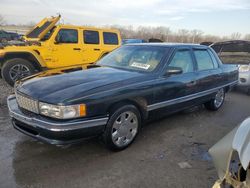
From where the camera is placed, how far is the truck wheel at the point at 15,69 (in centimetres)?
701

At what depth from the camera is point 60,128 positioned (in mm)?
2809

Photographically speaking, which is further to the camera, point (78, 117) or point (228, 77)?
point (228, 77)

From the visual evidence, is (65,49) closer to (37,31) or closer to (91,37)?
(91,37)

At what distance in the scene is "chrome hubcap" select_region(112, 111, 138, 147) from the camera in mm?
3367

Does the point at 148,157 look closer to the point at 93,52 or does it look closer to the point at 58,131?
the point at 58,131

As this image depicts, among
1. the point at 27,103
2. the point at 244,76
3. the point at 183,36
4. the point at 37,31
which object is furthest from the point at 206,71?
the point at 183,36

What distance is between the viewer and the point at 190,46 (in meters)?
4.77

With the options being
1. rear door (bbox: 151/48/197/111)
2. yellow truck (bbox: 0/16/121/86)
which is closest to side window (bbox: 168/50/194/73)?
rear door (bbox: 151/48/197/111)

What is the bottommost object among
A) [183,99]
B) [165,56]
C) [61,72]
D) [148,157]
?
[148,157]

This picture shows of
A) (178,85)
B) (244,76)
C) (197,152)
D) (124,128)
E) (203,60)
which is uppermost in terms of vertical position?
(203,60)

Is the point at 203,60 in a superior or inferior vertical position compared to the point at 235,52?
superior

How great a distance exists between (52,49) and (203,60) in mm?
5002

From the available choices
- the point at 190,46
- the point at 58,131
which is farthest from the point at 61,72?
the point at 190,46

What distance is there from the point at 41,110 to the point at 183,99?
2562 mm
